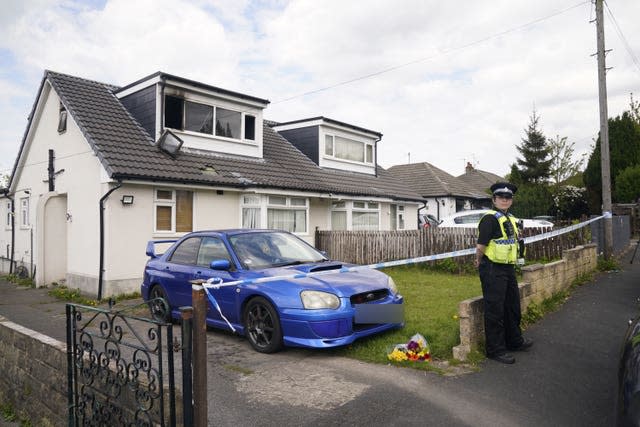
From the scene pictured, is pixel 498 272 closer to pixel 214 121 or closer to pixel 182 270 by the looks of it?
pixel 182 270

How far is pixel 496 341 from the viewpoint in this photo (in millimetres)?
4988

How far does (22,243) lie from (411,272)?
12234 mm

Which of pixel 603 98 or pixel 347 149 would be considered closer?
pixel 603 98

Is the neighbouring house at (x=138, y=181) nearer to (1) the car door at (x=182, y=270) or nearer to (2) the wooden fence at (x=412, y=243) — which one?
(2) the wooden fence at (x=412, y=243)

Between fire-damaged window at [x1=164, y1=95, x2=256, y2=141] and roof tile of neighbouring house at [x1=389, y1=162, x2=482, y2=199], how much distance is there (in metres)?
17.1

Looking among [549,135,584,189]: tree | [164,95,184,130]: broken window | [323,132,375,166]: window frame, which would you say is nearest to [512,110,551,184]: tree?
[549,135,584,189]: tree

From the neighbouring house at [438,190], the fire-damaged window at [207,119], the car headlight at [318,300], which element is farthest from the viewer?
the neighbouring house at [438,190]

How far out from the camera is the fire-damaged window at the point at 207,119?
41.7 feet

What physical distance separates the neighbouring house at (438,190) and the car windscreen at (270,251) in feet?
76.5

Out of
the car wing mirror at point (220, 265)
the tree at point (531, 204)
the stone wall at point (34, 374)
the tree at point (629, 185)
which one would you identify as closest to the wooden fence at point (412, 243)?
the car wing mirror at point (220, 265)

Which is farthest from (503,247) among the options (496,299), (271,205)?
(271,205)

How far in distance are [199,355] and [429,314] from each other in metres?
4.83

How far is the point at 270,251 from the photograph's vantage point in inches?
255

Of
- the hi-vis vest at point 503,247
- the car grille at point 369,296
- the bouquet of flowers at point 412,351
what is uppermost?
the hi-vis vest at point 503,247
